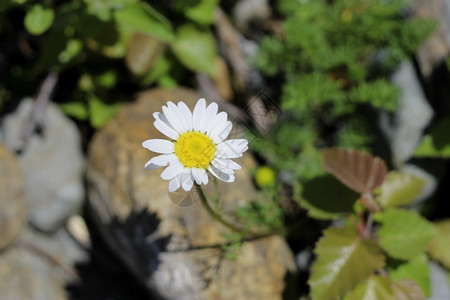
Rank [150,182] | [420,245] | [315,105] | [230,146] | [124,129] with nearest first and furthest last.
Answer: [230,146], [420,245], [150,182], [124,129], [315,105]

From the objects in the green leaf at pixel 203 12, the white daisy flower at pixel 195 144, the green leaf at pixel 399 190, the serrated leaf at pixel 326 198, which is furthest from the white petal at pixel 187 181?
the green leaf at pixel 203 12

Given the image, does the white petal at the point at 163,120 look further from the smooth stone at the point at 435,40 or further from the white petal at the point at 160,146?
the smooth stone at the point at 435,40

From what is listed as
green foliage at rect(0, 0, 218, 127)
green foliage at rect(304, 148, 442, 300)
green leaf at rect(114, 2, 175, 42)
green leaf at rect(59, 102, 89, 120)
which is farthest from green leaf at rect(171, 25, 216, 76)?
green foliage at rect(304, 148, 442, 300)

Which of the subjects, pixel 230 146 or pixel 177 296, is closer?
pixel 230 146

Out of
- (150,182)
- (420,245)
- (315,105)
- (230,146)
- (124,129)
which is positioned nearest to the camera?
(230,146)

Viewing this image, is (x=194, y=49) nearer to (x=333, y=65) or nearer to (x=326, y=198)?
(x=333, y=65)

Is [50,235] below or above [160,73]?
below

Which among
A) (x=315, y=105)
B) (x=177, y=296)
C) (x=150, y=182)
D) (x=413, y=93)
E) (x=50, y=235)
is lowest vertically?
(x=50, y=235)

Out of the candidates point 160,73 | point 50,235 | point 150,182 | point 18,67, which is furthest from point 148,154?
point 18,67

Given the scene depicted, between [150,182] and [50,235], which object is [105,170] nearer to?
[150,182]

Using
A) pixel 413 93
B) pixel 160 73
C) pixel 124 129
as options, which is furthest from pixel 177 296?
pixel 413 93
